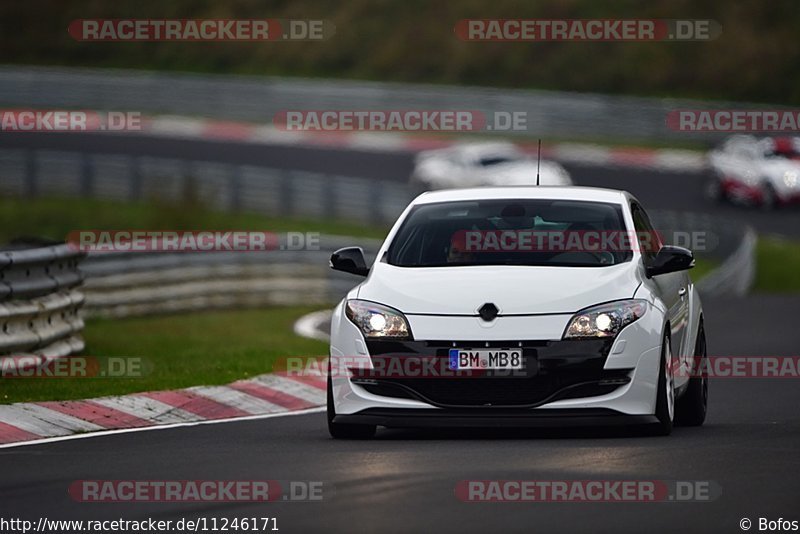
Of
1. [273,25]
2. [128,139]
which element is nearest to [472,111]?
[128,139]

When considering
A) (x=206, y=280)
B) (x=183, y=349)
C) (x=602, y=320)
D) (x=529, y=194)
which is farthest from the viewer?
(x=206, y=280)

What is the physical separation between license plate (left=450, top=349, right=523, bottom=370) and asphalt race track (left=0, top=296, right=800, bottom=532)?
44 centimetres

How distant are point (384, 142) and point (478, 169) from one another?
26.7ft

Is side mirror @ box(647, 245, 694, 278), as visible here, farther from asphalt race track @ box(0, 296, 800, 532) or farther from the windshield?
asphalt race track @ box(0, 296, 800, 532)

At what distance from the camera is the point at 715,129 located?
4725cm

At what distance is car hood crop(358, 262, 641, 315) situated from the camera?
10312 millimetres

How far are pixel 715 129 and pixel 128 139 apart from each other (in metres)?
15.3

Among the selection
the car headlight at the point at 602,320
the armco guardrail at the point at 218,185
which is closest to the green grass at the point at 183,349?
the car headlight at the point at 602,320

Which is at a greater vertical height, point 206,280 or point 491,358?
point 206,280

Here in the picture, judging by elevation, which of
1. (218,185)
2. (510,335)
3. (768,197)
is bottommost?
(510,335)

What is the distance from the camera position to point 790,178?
128 feet

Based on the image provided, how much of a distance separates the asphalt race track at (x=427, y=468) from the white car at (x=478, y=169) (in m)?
26.9

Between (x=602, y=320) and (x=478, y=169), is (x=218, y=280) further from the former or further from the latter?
(x=478, y=169)

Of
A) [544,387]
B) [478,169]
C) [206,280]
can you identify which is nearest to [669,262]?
[544,387]
